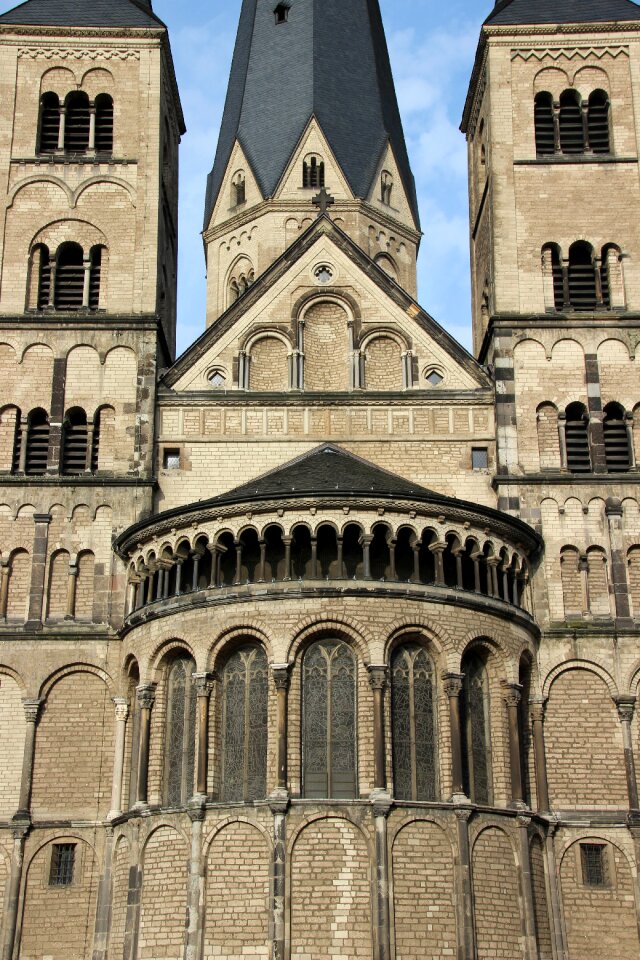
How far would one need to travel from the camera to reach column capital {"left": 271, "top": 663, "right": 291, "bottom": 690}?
2505cm

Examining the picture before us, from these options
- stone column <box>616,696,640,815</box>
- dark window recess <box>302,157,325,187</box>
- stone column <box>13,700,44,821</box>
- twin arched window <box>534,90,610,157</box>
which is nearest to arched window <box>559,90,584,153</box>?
twin arched window <box>534,90,610,157</box>

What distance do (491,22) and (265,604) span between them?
18.1m

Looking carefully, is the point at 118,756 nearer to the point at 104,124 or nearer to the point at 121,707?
the point at 121,707

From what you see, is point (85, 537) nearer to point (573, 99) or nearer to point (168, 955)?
point (168, 955)

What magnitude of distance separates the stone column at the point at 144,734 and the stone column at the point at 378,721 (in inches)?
183

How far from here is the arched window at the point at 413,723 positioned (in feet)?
81.7

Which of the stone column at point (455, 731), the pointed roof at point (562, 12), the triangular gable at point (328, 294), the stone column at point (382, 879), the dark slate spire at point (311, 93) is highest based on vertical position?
the dark slate spire at point (311, 93)

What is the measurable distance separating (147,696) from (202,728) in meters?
1.82

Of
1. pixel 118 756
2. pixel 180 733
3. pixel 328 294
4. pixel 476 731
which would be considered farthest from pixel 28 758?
pixel 328 294

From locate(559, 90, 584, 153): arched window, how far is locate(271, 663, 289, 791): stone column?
16.7 m

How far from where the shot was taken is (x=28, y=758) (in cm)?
2778

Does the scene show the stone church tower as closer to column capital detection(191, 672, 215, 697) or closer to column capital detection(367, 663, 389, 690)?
column capital detection(367, 663, 389, 690)

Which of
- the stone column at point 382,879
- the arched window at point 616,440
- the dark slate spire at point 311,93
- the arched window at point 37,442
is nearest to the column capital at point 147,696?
the stone column at point 382,879

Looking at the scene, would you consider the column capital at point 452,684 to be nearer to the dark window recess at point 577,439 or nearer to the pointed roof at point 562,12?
the dark window recess at point 577,439
